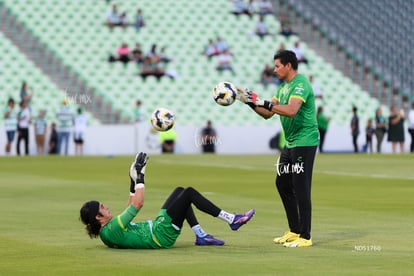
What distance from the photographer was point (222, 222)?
1662 cm

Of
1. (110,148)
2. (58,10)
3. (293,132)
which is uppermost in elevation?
(58,10)

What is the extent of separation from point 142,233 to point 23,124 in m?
31.5

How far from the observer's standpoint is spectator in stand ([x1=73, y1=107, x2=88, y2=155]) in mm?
44188

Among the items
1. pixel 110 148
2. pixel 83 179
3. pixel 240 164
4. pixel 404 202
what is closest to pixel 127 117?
pixel 110 148

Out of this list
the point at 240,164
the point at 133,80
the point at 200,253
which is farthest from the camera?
the point at 133,80

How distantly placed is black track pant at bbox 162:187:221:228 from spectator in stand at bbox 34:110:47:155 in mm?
31880

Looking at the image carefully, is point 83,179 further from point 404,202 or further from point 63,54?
point 63,54

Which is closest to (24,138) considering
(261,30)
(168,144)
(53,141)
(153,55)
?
(53,141)

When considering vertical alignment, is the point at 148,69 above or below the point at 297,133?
above

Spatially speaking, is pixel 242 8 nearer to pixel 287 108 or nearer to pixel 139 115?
pixel 139 115

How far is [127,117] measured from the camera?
47031 mm

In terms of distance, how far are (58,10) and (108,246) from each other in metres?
38.8

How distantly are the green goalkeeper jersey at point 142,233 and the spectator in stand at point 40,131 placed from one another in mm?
31908

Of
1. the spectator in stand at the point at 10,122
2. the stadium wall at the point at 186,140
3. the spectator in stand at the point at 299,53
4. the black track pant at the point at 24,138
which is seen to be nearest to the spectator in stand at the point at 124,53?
the stadium wall at the point at 186,140
